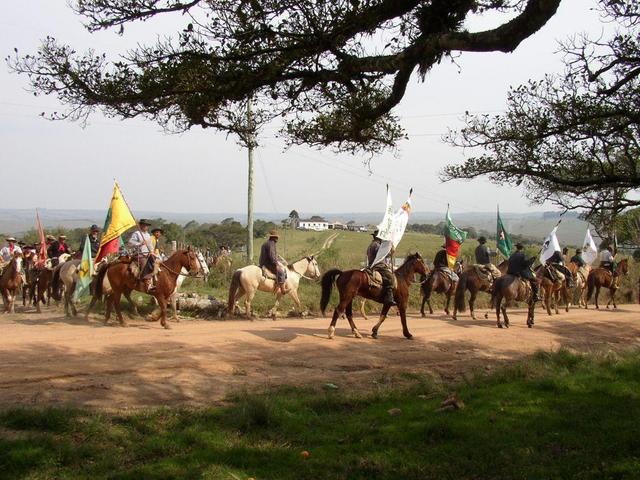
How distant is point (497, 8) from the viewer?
7.97 m

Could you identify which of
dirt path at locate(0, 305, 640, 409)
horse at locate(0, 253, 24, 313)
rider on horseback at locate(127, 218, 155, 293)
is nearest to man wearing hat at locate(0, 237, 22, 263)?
horse at locate(0, 253, 24, 313)

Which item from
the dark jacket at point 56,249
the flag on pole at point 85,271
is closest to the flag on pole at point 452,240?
the flag on pole at point 85,271

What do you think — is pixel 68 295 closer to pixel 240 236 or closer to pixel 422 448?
pixel 422 448

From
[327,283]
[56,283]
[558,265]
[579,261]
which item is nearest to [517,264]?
[558,265]

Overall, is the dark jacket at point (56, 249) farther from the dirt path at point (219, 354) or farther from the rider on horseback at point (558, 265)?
the rider on horseback at point (558, 265)

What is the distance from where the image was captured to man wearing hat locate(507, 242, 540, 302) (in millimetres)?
17406

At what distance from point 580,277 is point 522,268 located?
27.0 feet

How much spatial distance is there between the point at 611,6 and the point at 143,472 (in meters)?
8.10

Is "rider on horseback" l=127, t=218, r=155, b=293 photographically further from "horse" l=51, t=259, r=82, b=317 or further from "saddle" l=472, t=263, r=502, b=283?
"saddle" l=472, t=263, r=502, b=283

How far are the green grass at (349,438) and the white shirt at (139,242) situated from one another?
7.18 meters

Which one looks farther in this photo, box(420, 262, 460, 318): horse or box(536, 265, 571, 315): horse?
box(536, 265, 571, 315): horse

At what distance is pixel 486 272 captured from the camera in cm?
1931

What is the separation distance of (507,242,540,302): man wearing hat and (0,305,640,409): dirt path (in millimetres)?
1209

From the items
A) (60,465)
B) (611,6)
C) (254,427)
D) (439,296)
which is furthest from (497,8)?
(439,296)
